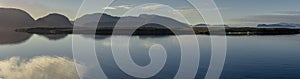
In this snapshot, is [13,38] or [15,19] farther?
[15,19]

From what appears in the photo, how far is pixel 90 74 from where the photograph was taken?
18.4 metres

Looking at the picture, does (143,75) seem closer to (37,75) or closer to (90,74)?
(90,74)

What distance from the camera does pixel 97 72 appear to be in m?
19.3

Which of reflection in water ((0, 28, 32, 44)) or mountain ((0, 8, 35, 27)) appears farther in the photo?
mountain ((0, 8, 35, 27))

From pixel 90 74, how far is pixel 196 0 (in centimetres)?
1427

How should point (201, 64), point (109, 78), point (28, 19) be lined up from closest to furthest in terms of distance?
1. point (109, 78)
2. point (201, 64)
3. point (28, 19)

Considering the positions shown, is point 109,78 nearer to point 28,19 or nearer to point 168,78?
point 168,78

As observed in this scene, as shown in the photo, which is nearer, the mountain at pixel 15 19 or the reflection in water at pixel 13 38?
the reflection in water at pixel 13 38

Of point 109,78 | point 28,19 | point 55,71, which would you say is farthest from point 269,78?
point 28,19

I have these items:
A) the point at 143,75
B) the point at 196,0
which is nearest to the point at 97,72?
the point at 143,75

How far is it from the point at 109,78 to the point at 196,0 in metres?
13.4

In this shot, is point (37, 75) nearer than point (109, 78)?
No

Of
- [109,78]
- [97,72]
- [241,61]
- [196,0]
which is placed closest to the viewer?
[196,0]

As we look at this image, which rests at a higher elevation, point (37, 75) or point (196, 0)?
point (196, 0)
